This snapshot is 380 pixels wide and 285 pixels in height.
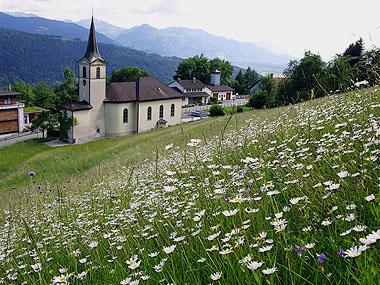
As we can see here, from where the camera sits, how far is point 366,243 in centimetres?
185

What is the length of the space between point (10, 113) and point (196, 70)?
5603 cm

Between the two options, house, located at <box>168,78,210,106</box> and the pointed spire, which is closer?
the pointed spire

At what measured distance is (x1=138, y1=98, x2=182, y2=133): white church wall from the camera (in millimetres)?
52497

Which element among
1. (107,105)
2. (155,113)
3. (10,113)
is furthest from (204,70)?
(107,105)

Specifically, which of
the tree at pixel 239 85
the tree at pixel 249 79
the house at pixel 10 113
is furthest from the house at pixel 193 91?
the house at pixel 10 113

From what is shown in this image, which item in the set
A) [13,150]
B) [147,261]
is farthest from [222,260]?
[13,150]

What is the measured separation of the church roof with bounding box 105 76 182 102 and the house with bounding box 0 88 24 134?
50.0 feet

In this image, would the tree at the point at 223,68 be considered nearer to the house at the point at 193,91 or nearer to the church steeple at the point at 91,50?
the house at the point at 193,91

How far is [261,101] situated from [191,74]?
6503cm

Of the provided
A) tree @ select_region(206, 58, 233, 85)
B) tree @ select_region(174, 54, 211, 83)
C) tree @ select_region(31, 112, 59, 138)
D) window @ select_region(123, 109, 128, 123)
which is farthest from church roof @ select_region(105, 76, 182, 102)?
tree @ select_region(206, 58, 233, 85)

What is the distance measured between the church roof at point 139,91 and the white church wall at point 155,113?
27.0 inches

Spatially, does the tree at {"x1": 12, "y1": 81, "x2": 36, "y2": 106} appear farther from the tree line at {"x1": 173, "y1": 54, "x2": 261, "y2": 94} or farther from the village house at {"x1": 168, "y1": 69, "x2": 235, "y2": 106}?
the tree line at {"x1": 173, "y1": 54, "x2": 261, "y2": 94}

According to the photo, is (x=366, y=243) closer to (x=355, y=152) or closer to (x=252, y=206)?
(x=252, y=206)

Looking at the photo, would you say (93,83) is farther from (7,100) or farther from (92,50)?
(7,100)
